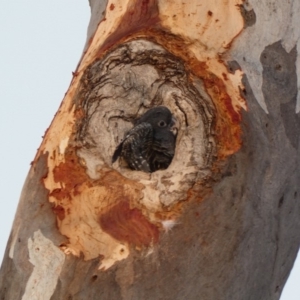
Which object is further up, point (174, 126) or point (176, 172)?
point (174, 126)

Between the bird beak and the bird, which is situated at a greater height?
the bird beak

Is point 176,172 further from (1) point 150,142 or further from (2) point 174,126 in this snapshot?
(1) point 150,142

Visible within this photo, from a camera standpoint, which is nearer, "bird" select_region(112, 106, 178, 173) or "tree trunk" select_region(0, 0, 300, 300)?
"tree trunk" select_region(0, 0, 300, 300)

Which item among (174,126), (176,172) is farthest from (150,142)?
(176,172)

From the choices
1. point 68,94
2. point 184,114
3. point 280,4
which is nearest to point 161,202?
point 184,114

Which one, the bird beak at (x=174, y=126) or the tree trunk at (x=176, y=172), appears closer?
the tree trunk at (x=176, y=172)
